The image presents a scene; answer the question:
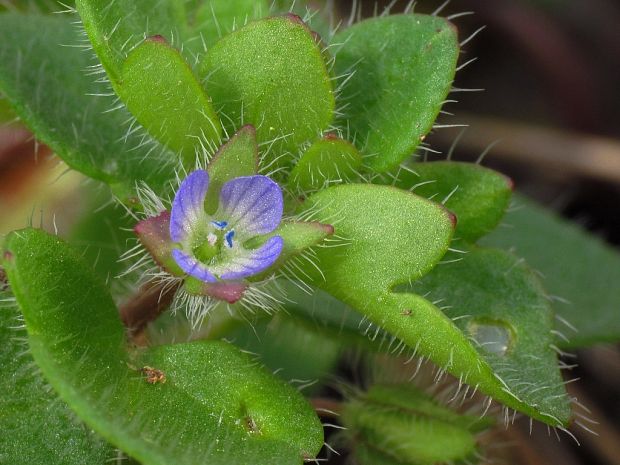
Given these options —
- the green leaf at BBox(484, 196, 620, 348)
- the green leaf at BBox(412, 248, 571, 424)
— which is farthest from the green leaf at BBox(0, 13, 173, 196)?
the green leaf at BBox(484, 196, 620, 348)

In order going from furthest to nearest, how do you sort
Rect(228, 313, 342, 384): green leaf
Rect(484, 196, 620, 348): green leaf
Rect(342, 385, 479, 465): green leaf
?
Rect(484, 196, 620, 348): green leaf → Rect(228, 313, 342, 384): green leaf → Rect(342, 385, 479, 465): green leaf

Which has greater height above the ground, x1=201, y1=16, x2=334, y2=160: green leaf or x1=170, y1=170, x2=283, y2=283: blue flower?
x1=201, y1=16, x2=334, y2=160: green leaf

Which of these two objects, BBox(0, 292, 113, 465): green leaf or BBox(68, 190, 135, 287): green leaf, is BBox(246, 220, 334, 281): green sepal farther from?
BBox(68, 190, 135, 287): green leaf

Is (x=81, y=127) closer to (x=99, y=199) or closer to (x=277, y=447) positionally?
(x=99, y=199)

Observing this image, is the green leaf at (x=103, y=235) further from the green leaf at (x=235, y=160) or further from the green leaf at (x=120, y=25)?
the green leaf at (x=235, y=160)

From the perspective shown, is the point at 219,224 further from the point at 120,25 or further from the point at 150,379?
the point at 120,25

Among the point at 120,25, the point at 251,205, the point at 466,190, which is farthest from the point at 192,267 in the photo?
the point at 466,190
